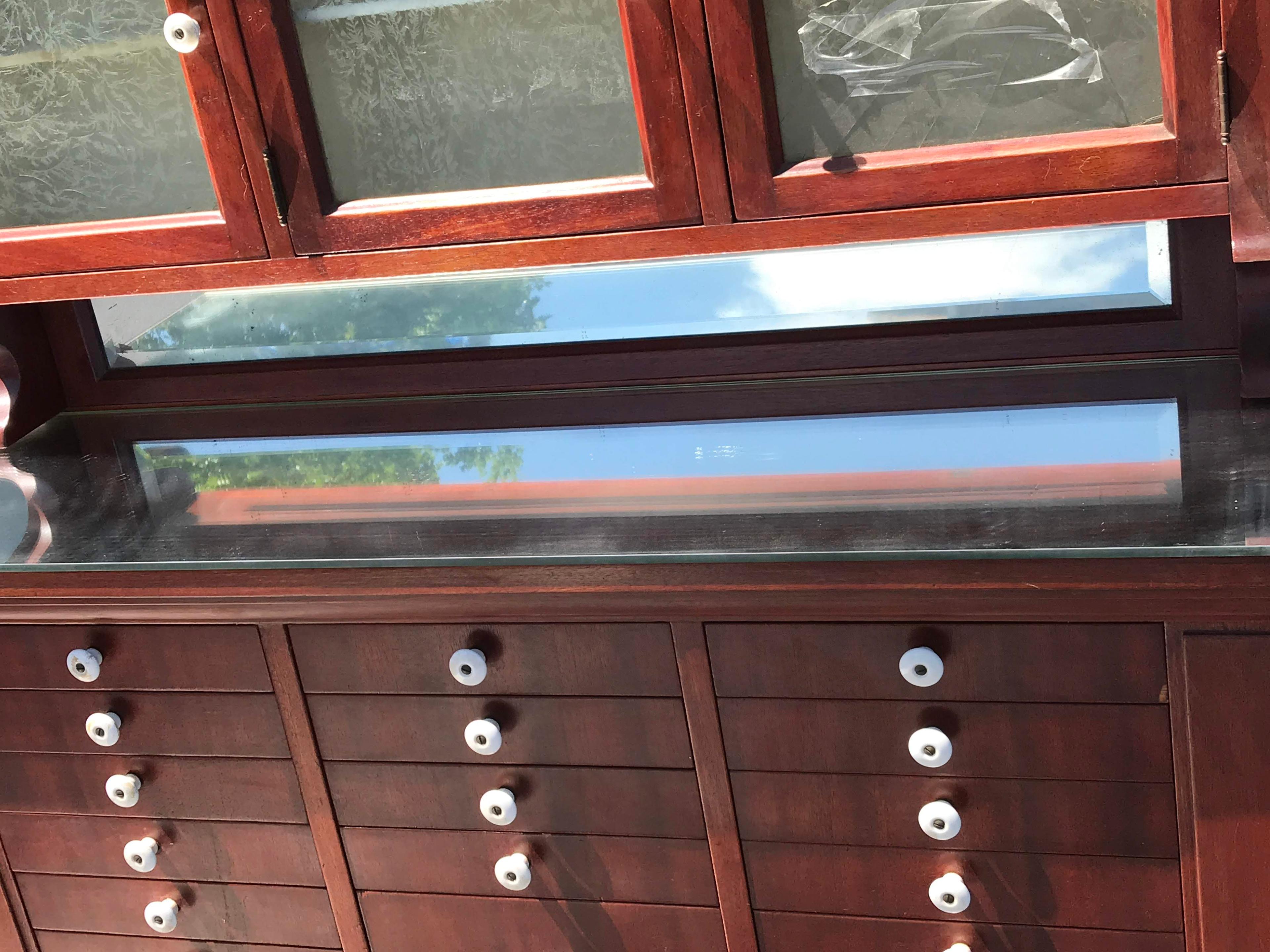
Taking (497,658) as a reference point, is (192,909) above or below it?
below

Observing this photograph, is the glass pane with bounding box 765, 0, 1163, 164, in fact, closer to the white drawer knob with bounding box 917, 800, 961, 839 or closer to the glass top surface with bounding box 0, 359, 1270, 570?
the glass top surface with bounding box 0, 359, 1270, 570

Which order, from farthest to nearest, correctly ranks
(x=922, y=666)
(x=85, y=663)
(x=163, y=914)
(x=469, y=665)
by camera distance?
(x=163, y=914), (x=85, y=663), (x=469, y=665), (x=922, y=666)

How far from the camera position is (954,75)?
3.71 feet

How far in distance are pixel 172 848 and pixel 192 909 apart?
0.26 ft

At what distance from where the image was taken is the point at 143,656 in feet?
4.50

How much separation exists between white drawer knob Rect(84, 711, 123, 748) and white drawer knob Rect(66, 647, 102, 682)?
0.04 metres

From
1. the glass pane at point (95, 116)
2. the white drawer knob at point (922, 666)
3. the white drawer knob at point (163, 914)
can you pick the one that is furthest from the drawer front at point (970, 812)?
the glass pane at point (95, 116)

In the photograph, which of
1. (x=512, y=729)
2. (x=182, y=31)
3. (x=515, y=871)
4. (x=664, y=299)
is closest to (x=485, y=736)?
(x=512, y=729)

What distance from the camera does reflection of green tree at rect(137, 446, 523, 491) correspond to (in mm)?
1413

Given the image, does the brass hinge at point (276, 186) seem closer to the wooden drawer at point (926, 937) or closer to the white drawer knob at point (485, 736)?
the white drawer knob at point (485, 736)

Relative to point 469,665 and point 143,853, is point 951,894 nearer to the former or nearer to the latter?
point 469,665

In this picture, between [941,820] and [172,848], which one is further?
[172,848]

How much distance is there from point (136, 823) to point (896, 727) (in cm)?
85

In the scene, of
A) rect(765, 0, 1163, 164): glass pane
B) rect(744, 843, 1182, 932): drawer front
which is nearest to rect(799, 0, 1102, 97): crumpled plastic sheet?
rect(765, 0, 1163, 164): glass pane
